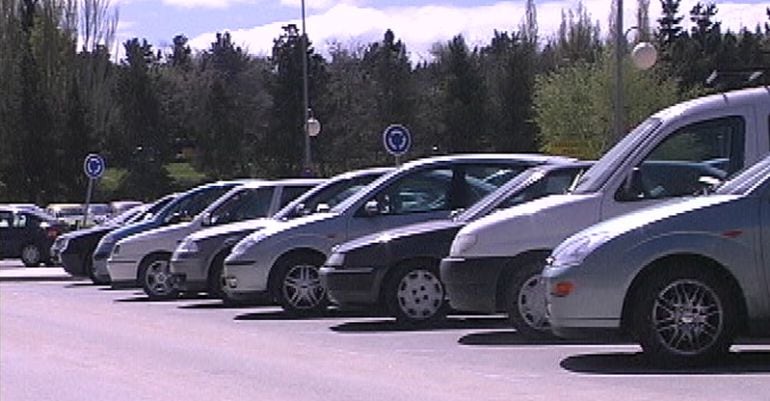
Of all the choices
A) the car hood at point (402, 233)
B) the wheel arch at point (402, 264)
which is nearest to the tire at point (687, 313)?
the car hood at point (402, 233)

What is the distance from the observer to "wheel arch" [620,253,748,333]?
36.0 feet

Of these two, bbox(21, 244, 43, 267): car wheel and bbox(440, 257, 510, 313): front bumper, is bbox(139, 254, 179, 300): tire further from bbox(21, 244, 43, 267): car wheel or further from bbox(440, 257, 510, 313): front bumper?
bbox(21, 244, 43, 267): car wheel

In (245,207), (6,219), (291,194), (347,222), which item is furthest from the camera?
(6,219)

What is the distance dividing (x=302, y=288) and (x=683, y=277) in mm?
6736

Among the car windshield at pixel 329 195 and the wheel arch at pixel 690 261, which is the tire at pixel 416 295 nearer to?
the car windshield at pixel 329 195

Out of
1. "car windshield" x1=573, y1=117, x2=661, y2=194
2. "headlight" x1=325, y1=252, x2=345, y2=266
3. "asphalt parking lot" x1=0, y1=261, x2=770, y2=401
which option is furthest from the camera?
"headlight" x1=325, y1=252, x2=345, y2=266

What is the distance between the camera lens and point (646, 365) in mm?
11328

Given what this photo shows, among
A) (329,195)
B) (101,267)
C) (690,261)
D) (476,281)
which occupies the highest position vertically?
(329,195)

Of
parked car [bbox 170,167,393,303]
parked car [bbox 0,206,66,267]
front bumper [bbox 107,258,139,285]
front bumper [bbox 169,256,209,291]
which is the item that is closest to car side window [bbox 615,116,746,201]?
parked car [bbox 170,167,393,303]

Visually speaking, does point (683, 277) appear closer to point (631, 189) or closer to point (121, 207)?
point (631, 189)

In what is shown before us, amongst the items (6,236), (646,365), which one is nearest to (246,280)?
(646,365)

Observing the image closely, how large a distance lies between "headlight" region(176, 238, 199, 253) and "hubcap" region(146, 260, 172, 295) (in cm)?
165

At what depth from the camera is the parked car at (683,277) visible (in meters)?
10.9

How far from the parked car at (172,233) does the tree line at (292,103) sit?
36.5 meters
